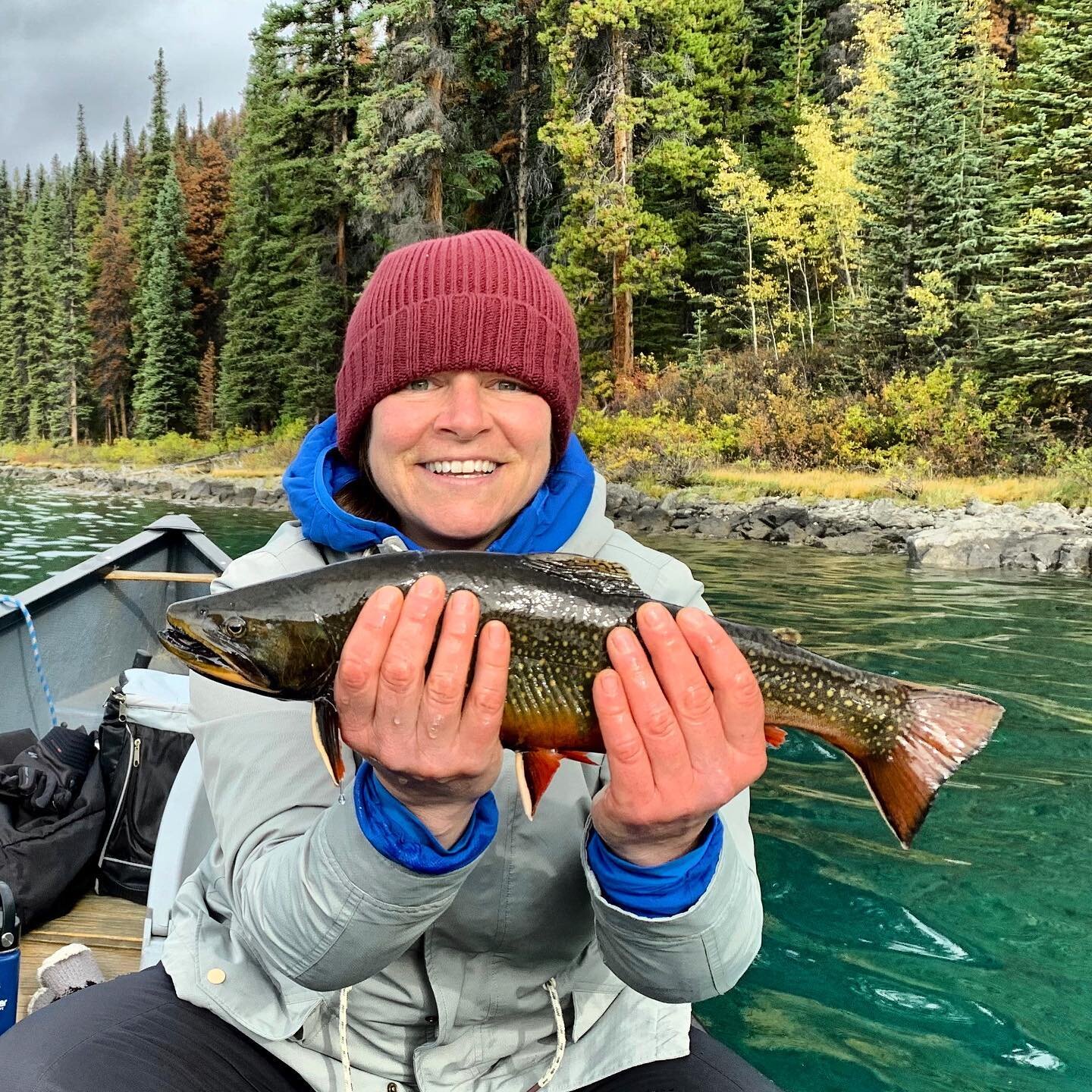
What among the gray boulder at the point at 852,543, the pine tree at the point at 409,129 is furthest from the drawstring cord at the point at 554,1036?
Answer: the pine tree at the point at 409,129

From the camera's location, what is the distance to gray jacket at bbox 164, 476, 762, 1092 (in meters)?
2.04

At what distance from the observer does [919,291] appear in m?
33.6

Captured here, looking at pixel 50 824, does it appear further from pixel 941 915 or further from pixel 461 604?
pixel 941 915

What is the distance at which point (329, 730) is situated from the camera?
2031 mm

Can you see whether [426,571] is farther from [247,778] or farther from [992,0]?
[992,0]

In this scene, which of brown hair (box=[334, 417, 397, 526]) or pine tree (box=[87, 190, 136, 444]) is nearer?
brown hair (box=[334, 417, 397, 526])

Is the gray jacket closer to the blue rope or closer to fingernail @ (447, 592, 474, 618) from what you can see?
fingernail @ (447, 592, 474, 618)

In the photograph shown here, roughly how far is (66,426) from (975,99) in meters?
67.0

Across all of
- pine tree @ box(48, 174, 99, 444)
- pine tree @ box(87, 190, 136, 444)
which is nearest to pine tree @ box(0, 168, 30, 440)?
pine tree @ box(48, 174, 99, 444)

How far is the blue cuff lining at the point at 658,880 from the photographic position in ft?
6.47

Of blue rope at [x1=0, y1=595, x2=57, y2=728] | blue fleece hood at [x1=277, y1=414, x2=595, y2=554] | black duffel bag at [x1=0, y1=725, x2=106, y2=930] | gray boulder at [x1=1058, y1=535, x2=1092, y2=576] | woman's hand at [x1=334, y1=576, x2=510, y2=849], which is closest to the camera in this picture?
woman's hand at [x1=334, y1=576, x2=510, y2=849]

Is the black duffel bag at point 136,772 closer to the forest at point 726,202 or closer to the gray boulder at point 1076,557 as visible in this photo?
the gray boulder at point 1076,557

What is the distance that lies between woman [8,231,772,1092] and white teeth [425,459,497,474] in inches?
0.4

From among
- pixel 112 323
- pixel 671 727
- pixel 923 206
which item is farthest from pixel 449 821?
pixel 112 323
